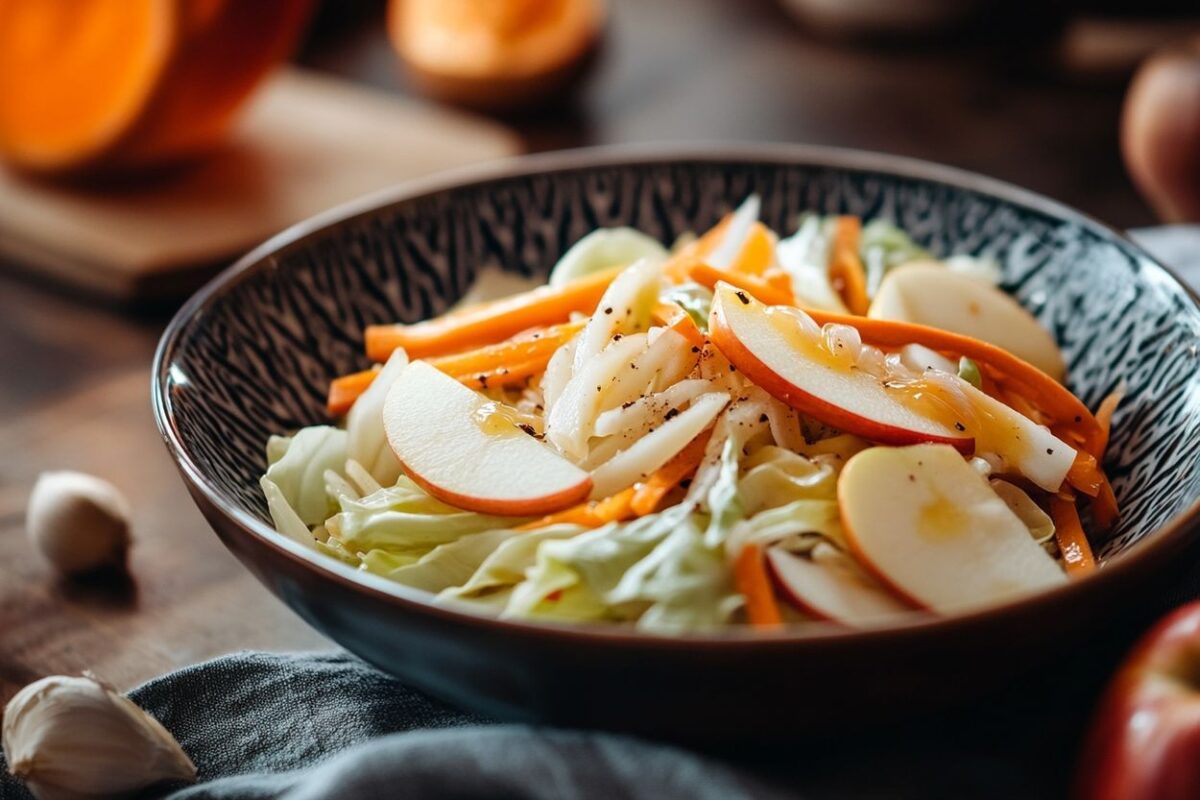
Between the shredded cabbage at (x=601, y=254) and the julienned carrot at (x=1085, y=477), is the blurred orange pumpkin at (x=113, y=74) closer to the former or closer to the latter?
the shredded cabbage at (x=601, y=254)

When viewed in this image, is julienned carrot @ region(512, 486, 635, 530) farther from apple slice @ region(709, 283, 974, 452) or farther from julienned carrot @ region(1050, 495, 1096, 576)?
julienned carrot @ region(1050, 495, 1096, 576)

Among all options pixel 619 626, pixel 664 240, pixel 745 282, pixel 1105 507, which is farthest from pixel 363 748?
pixel 664 240

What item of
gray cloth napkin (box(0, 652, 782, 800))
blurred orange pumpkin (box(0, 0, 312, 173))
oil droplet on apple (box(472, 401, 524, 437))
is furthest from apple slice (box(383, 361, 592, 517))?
blurred orange pumpkin (box(0, 0, 312, 173))

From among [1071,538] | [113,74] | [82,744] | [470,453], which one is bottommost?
[82,744]

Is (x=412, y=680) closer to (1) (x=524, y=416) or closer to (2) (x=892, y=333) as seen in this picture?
(1) (x=524, y=416)

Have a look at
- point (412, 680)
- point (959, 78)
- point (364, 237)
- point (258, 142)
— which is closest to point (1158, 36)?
point (959, 78)

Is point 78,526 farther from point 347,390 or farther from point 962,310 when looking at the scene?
point 962,310
